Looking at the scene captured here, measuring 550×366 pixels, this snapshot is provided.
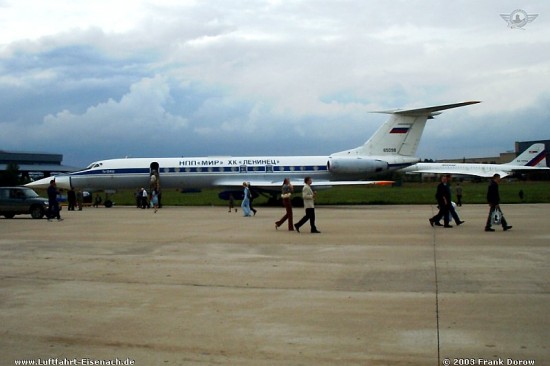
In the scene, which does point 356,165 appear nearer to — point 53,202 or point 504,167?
point 53,202

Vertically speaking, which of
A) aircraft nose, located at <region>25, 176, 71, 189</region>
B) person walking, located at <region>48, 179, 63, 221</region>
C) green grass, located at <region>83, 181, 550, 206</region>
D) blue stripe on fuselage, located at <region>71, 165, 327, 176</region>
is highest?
blue stripe on fuselage, located at <region>71, 165, 327, 176</region>

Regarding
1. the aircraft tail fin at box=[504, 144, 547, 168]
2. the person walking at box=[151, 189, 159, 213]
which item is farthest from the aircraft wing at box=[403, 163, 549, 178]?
the person walking at box=[151, 189, 159, 213]

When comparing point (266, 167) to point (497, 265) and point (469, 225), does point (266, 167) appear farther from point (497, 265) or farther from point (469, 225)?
point (497, 265)

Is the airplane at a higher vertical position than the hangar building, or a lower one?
lower

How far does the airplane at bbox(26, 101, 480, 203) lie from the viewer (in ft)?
115

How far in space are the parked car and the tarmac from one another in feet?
34.6

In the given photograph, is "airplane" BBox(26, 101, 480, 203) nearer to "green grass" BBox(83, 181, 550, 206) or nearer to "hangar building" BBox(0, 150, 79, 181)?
"green grass" BBox(83, 181, 550, 206)

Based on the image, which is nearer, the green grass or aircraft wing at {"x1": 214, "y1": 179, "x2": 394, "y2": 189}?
aircraft wing at {"x1": 214, "y1": 179, "x2": 394, "y2": 189}

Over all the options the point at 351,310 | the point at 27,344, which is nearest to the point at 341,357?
the point at 351,310

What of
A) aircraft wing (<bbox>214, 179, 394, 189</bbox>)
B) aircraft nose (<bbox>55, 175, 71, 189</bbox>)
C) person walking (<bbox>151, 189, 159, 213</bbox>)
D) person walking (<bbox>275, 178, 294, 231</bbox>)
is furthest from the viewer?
aircraft nose (<bbox>55, 175, 71, 189</bbox>)

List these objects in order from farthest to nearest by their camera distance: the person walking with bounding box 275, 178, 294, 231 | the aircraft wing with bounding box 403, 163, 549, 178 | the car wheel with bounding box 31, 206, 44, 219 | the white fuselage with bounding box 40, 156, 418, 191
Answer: the aircraft wing with bounding box 403, 163, 549, 178
the white fuselage with bounding box 40, 156, 418, 191
the car wheel with bounding box 31, 206, 44, 219
the person walking with bounding box 275, 178, 294, 231

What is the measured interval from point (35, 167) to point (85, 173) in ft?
298

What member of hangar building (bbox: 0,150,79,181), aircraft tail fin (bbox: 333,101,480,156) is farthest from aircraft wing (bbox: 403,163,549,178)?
hangar building (bbox: 0,150,79,181)

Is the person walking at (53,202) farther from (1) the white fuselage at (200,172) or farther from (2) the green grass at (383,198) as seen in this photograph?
(2) the green grass at (383,198)
